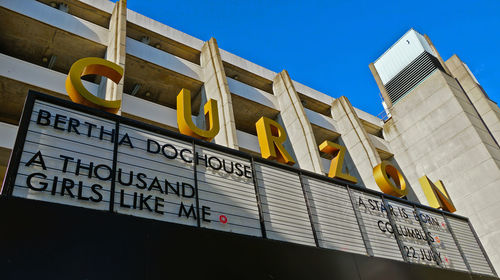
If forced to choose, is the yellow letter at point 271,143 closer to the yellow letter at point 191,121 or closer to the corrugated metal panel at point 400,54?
the yellow letter at point 191,121

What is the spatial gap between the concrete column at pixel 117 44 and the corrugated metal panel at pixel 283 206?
868 centimetres

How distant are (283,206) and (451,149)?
64.7ft

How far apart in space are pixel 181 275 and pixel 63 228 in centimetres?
203

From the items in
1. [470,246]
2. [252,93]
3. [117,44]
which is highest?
[252,93]

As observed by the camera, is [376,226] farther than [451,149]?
No

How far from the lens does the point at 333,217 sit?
10398 mm

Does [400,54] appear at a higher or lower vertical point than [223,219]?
higher

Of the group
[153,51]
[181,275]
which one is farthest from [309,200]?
[153,51]

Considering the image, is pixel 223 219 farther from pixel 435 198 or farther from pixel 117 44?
pixel 117 44

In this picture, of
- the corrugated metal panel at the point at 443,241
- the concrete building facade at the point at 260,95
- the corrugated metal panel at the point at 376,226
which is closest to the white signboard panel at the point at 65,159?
the corrugated metal panel at the point at 376,226

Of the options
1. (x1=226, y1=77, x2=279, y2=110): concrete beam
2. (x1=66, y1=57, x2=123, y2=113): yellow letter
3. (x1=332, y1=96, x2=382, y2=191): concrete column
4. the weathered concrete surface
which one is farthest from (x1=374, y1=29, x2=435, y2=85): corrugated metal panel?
(x1=66, y1=57, x2=123, y2=113): yellow letter

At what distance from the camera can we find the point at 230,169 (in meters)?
9.15

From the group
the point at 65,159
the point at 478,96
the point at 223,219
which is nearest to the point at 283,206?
the point at 223,219

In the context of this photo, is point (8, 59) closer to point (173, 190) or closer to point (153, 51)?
point (153, 51)
